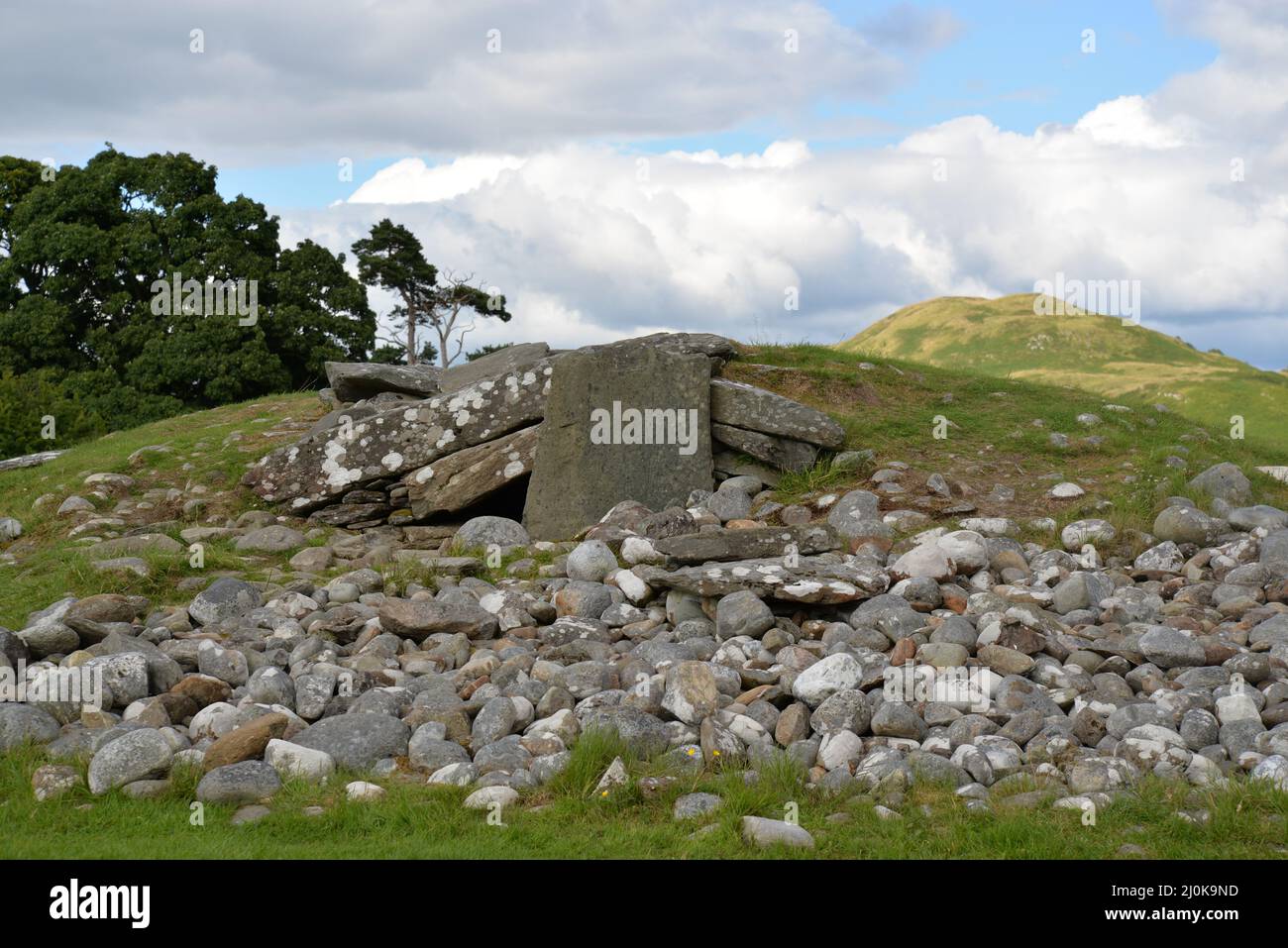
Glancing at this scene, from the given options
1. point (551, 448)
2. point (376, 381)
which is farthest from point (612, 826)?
point (376, 381)

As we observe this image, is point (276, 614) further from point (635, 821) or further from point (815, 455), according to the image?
point (815, 455)

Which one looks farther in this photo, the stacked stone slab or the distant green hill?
the distant green hill

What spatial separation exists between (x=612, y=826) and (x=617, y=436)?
27.1 feet

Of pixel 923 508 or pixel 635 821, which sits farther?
pixel 923 508

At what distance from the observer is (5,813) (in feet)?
22.4

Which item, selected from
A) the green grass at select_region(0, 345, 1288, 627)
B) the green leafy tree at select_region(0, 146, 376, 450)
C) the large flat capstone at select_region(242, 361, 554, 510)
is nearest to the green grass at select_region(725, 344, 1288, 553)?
the green grass at select_region(0, 345, 1288, 627)

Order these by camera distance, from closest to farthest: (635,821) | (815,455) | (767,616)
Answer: (635,821), (767,616), (815,455)

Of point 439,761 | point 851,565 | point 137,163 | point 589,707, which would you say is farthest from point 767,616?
point 137,163

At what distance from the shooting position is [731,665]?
8.86 m

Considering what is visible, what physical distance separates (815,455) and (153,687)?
8.43 meters

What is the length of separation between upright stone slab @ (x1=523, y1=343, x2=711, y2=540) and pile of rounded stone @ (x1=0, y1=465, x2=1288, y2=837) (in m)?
1.50

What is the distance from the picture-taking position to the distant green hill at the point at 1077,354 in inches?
1143

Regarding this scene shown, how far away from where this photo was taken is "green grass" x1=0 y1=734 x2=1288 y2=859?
605 cm

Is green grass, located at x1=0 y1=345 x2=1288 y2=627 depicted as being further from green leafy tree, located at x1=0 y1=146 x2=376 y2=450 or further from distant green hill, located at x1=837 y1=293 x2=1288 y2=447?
green leafy tree, located at x1=0 y1=146 x2=376 y2=450
